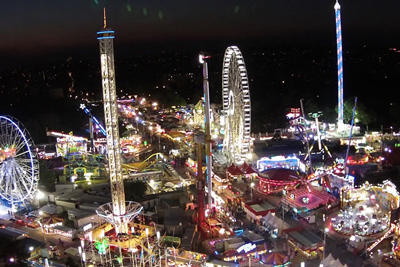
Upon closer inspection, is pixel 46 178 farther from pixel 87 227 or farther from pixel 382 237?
pixel 382 237

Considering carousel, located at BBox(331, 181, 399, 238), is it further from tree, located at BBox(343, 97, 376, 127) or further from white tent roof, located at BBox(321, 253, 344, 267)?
tree, located at BBox(343, 97, 376, 127)

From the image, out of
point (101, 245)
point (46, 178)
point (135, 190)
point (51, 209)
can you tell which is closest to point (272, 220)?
point (101, 245)

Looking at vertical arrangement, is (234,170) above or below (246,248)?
above

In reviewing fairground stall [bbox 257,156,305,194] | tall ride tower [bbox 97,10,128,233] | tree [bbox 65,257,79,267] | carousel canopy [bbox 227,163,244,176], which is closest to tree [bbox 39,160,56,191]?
tall ride tower [bbox 97,10,128,233]

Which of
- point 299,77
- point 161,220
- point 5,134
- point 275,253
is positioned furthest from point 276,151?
point 299,77

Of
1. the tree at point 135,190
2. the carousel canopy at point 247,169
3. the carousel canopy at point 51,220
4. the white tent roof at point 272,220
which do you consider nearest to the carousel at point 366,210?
the white tent roof at point 272,220

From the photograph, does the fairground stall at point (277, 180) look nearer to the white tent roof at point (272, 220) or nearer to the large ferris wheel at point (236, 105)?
the large ferris wheel at point (236, 105)
